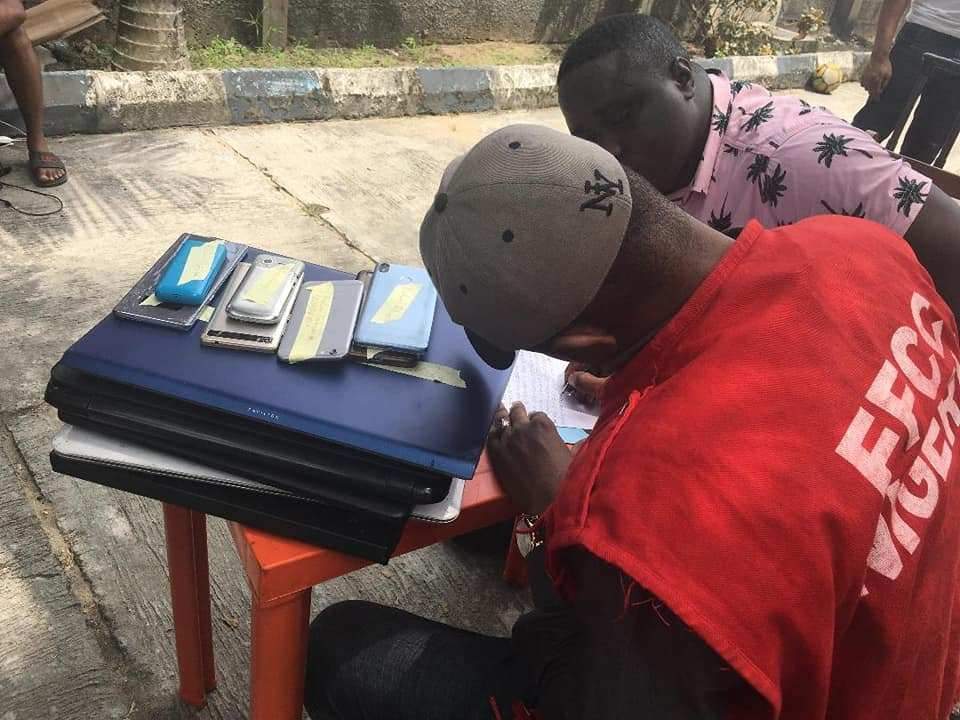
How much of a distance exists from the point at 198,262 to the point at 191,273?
4cm

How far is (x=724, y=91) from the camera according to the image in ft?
5.92

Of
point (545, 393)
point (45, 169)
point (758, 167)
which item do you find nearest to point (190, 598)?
point (545, 393)

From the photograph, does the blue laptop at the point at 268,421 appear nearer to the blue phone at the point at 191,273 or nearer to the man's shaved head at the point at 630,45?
the blue phone at the point at 191,273

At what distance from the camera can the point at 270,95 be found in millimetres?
4090

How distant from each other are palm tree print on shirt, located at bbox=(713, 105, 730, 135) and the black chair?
191 cm

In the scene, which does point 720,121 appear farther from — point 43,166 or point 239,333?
point 43,166

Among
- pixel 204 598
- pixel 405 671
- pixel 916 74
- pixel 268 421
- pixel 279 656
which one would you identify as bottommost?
pixel 204 598

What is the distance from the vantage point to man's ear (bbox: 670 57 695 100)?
1.71m

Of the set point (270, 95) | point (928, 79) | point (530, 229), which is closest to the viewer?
point (530, 229)

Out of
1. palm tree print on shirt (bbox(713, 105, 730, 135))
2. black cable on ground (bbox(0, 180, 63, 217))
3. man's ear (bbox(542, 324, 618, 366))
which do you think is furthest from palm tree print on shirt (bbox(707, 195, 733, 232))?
black cable on ground (bbox(0, 180, 63, 217))

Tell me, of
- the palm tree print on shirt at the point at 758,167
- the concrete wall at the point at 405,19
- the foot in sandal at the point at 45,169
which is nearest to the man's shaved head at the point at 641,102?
the palm tree print on shirt at the point at 758,167

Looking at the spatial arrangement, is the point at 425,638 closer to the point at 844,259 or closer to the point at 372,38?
the point at 844,259

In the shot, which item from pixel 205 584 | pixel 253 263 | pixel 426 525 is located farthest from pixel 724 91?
pixel 205 584

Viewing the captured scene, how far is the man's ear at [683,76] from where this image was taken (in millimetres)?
1713
